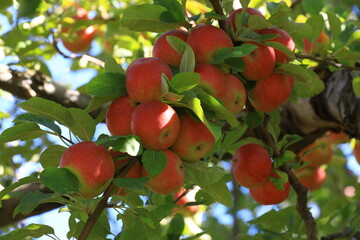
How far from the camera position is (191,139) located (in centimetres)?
97

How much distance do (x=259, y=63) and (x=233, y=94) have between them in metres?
0.11

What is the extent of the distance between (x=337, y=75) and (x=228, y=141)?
51cm

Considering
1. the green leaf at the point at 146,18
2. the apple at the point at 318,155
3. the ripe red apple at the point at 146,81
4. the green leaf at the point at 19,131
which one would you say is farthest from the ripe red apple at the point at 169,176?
the apple at the point at 318,155

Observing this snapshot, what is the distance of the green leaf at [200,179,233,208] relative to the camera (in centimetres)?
106

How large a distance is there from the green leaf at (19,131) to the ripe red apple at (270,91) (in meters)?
0.50

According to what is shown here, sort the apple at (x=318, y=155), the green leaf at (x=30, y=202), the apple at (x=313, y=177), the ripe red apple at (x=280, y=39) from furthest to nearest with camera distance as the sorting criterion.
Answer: the apple at (x=313, y=177) < the apple at (x=318, y=155) < the ripe red apple at (x=280, y=39) < the green leaf at (x=30, y=202)

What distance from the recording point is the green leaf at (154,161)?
2.87 feet

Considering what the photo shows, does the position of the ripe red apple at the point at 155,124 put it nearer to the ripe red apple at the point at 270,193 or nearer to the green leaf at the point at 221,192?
the green leaf at the point at 221,192

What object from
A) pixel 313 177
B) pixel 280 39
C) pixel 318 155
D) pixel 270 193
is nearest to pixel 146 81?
pixel 280 39

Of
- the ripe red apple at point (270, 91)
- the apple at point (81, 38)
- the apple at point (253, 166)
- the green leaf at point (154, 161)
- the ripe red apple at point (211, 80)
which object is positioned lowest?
the apple at point (81, 38)

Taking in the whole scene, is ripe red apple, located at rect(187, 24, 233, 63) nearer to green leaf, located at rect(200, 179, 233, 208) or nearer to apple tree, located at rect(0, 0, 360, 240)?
apple tree, located at rect(0, 0, 360, 240)

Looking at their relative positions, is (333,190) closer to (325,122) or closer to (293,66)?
(325,122)

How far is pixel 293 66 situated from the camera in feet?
3.85

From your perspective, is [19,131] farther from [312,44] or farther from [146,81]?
[312,44]
